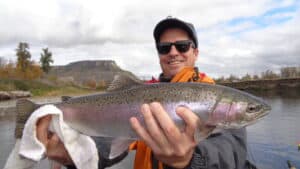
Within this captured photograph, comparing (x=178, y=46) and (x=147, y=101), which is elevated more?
(x=178, y=46)

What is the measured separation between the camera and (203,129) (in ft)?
9.66

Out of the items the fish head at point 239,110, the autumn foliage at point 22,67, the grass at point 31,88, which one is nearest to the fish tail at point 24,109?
the fish head at point 239,110

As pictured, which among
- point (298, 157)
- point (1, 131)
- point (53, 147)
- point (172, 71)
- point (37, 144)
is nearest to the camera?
point (37, 144)

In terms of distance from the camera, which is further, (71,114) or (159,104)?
(71,114)

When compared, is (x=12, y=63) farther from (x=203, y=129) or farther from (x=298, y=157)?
(x=203, y=129)

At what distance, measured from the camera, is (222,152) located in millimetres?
3199

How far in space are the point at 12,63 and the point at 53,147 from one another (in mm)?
101712

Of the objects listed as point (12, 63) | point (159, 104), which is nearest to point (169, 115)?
point (159, 104)

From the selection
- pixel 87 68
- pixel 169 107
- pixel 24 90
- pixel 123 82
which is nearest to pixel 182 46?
pixel 123 82

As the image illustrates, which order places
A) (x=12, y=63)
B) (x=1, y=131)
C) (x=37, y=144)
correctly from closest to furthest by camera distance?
(x=37, y=144)
(x=1, y=131)
(x=12, y=63)

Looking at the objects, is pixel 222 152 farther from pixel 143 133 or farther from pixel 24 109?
pixel 24 109

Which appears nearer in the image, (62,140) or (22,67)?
(62,140)

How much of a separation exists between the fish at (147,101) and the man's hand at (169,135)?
11cm

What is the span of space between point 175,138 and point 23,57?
97.9 metres
